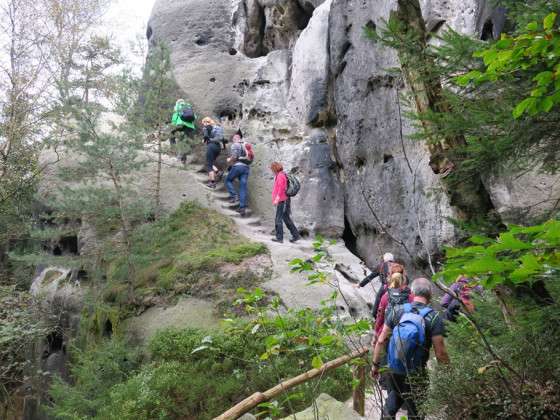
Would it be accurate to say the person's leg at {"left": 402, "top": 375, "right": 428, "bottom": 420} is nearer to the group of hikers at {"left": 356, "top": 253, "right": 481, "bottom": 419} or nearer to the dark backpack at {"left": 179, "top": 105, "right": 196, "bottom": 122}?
the group of hikers at {"left": 356, "top": 253, "right": 481, "bottom": 419}

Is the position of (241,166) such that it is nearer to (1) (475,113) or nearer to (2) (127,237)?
(2) (127,237)

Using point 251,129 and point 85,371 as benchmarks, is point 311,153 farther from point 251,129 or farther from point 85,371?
point 85,371

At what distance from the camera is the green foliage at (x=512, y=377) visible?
8.99 feet

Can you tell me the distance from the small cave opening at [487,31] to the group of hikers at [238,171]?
185 inches

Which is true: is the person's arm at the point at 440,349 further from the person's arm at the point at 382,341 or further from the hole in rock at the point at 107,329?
the hole in rock at the point at 107,329

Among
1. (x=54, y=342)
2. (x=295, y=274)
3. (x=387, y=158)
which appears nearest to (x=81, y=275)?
(x=54, y=342)

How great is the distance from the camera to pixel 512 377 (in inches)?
117

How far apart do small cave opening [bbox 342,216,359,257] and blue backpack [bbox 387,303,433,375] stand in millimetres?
9515

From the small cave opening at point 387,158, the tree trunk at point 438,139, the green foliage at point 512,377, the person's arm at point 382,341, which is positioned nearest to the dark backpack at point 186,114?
the small cave opening at point 387,158

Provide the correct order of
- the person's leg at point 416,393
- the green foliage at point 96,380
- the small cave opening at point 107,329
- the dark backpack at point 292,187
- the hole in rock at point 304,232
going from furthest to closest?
the hole in rock at point 304,232 < the dark backpack at point 292,187 < the small cave opening at point 107,329 < the green foliage at point 96,380 < the person's leg at point 416,393

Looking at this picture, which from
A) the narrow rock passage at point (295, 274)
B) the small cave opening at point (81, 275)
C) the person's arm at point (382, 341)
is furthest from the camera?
the small cave opening at point (81, 275)

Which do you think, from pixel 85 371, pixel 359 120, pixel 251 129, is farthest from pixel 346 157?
pixel 85 371

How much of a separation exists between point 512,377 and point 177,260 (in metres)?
8.12

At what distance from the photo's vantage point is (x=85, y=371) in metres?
7.93
